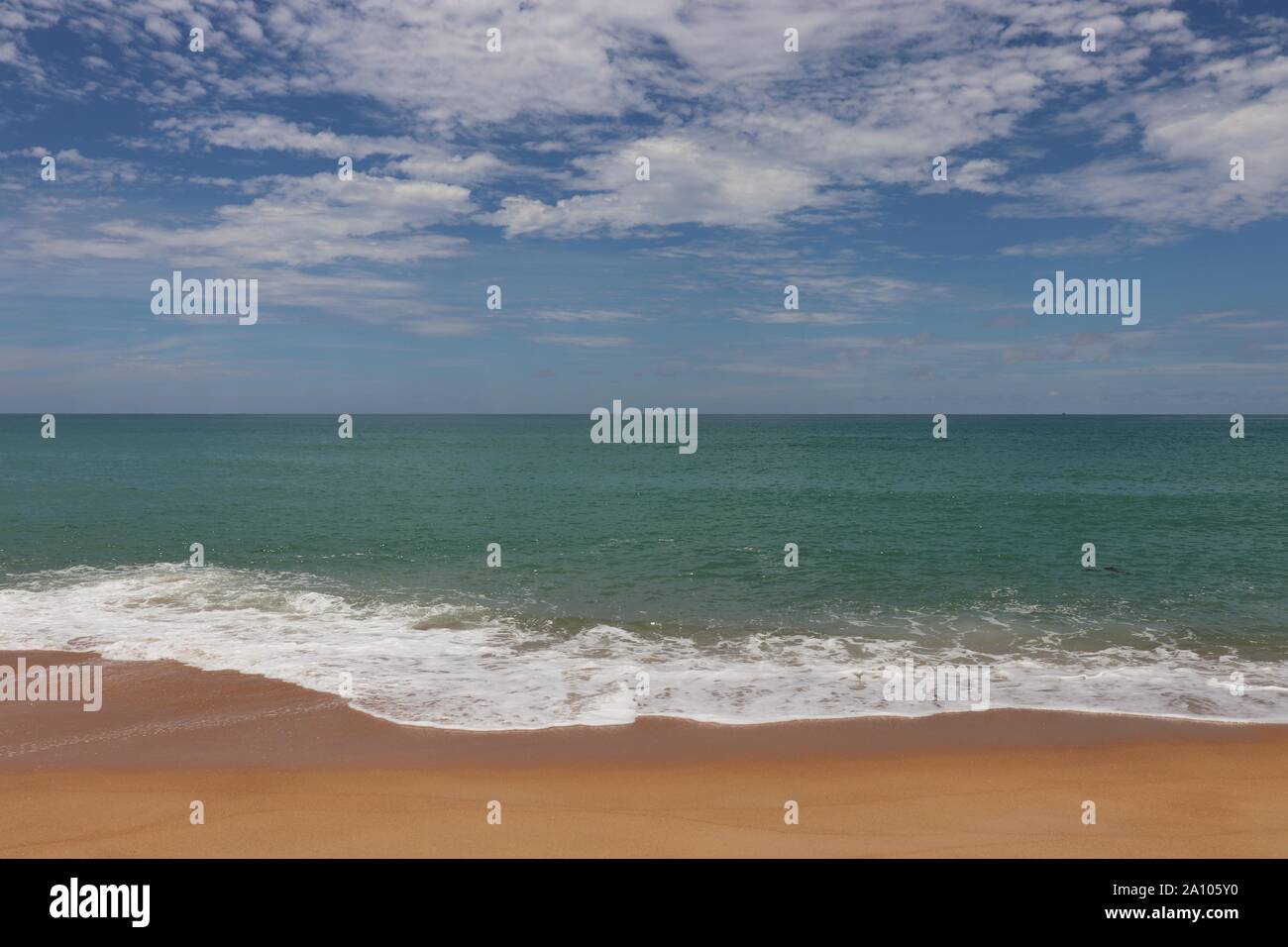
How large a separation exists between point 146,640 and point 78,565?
9.74 metres

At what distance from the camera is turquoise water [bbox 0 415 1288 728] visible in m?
12.0

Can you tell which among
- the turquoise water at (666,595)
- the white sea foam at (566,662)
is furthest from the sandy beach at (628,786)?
the turquoise water at (666,595)

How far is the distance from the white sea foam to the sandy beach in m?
0.69

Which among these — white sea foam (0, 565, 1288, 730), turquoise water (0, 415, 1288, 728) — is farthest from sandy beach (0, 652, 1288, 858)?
turquoise water (0, 415, 1288, 728)

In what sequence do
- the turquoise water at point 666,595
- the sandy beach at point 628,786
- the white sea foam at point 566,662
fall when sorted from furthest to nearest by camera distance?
1. the turquoise water at point 666,595
2. the white sea foam at point 566,662
3. the sandy beach at point 628,786

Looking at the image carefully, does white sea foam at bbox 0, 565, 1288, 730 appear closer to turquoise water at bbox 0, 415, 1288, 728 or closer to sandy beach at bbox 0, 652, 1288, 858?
turquoise water at bbox 0, 415, 1288, 728

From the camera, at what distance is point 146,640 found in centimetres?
1407

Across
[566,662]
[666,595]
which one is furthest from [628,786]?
[666,595]

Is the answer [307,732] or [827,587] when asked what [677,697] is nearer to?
[307,732]

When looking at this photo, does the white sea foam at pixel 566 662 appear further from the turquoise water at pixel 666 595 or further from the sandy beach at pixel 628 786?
the sandy beach at pixel 628 786

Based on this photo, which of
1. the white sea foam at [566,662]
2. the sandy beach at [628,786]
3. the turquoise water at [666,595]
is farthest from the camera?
the turquoise water at [666,595]

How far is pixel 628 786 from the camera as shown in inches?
332

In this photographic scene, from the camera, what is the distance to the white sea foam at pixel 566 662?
10.9m

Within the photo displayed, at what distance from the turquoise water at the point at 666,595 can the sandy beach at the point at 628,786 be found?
0.96 m
